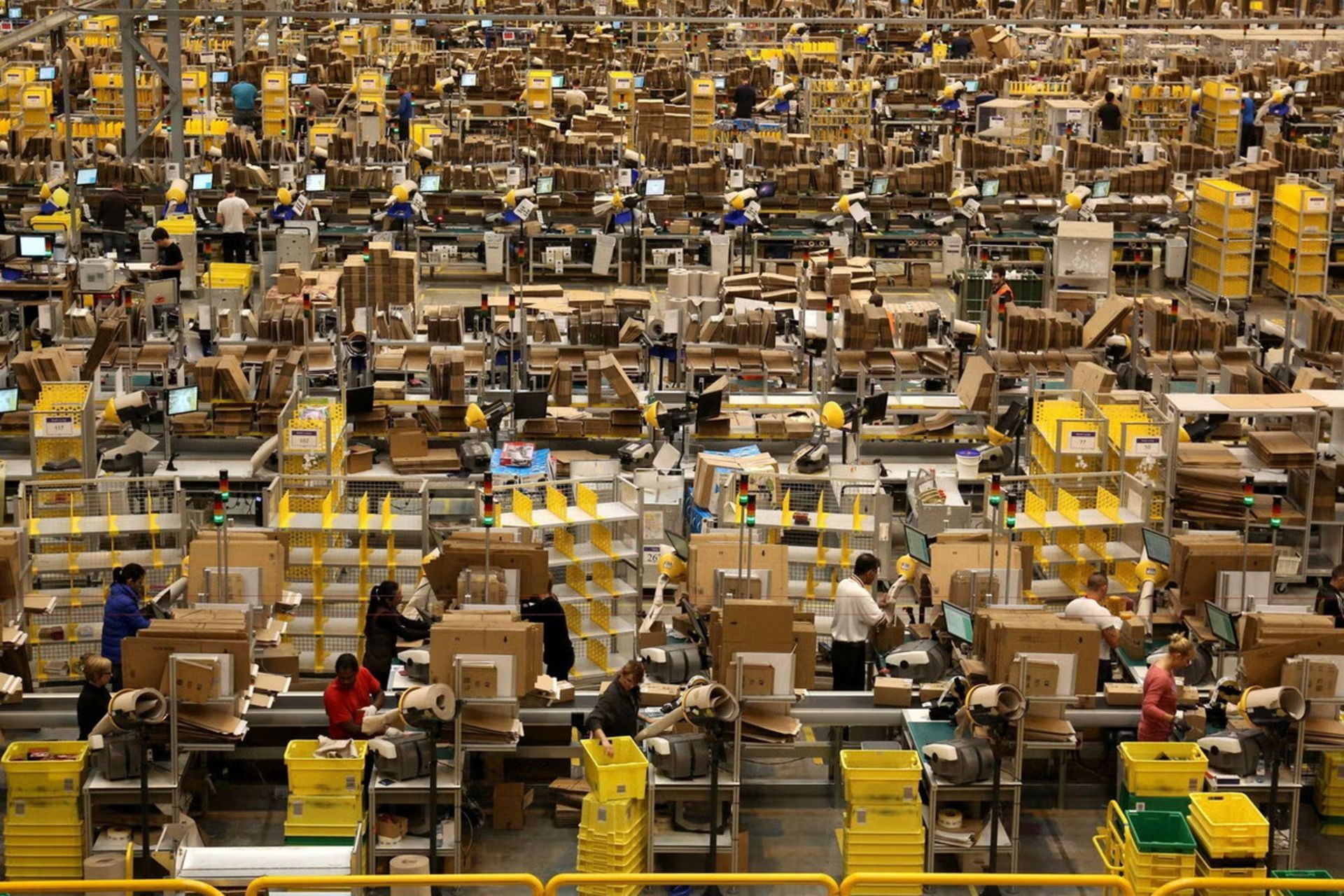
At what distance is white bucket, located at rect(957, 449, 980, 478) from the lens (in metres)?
16.6

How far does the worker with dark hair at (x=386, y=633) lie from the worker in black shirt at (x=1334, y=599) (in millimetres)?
5745

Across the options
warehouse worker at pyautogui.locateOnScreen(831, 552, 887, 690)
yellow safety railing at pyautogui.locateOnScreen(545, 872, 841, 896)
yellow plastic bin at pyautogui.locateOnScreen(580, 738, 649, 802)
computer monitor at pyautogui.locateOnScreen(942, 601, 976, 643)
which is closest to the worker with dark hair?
yellow plastic bin at pyautogui.locateOnScreen(580, 738, 649, 802)

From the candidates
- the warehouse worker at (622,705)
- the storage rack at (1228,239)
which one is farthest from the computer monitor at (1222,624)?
the storage rack at (1228,239)

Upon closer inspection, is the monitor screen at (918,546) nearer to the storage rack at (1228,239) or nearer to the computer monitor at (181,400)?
the computer monitor at (181,400)

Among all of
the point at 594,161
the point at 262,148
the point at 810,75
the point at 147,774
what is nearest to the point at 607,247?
the point at 594,161

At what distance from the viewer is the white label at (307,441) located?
1547cm

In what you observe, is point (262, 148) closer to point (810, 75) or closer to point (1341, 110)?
point (810, 75)

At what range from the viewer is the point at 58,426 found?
15.8m

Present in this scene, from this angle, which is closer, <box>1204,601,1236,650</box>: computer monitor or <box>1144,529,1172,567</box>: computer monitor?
<box>1204,601,1236,650</box>: computer monitor

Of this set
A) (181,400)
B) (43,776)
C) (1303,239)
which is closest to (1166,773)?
(43,776)

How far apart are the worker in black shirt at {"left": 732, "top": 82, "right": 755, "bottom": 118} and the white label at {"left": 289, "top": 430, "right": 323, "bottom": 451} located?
18552mm

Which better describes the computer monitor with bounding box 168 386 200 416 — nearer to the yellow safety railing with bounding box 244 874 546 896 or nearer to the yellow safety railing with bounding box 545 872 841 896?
the yellow safety railing with bounding box 244 874 546 896

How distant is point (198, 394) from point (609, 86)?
705 inches

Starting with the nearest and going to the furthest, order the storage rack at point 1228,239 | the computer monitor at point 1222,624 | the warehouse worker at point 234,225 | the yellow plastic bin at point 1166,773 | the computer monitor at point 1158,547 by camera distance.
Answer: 1. the yellow plastic bin at point 1166,773
2. the computer monitor at point 1222,624
3. the computer monitor at point 1158,547
4. the storage rack at point 1228,239
5. the warehouse worker at point 234,225
